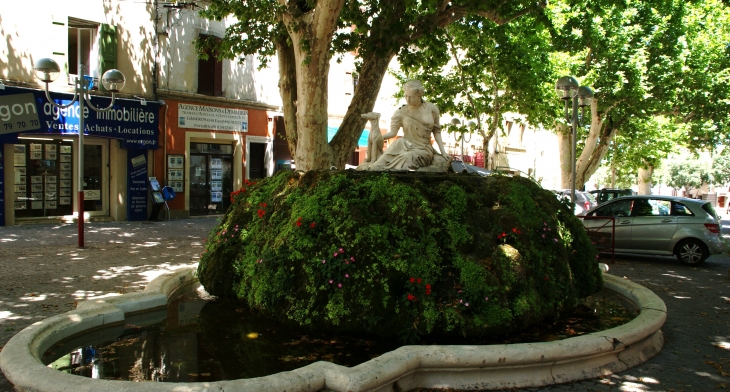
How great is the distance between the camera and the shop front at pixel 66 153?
52.9 feet

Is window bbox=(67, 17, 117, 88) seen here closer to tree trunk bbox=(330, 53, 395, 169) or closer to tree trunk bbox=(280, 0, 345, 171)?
tree trunk bbox=(280, 0, 345, 171)

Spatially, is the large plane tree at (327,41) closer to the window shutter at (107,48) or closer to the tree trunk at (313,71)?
the tree trunk at (313,71)

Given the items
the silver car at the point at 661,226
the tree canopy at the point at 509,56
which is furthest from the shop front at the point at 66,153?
the silver car at the point at 661,226

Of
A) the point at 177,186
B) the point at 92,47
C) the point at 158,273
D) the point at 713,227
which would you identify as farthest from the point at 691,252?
the point at 92,47

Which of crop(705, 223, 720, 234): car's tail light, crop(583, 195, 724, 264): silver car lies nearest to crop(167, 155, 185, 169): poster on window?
crop(583, 195, 724, 264): silver car

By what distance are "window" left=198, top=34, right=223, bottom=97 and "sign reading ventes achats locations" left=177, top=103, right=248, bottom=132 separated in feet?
2.11

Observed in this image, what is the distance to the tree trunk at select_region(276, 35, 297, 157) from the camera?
14023 millimetres

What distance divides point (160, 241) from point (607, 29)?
19.4 metres

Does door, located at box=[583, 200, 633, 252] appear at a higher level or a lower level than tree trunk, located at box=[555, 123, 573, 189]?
lower

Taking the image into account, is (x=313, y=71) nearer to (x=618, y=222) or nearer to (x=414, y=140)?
(x=414, y=140)

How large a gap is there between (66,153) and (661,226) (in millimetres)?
15848

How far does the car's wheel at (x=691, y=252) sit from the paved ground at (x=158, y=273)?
0.69 feet

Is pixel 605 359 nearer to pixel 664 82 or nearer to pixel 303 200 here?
pixel 303 200

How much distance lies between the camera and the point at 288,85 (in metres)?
14.2
